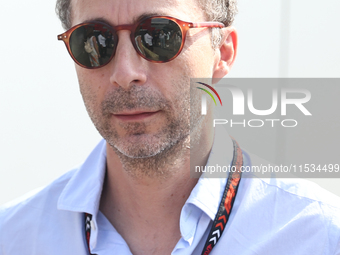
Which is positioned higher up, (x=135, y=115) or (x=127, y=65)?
(x=127, y=65)

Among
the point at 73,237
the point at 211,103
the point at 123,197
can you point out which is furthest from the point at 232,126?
the point at 73,237

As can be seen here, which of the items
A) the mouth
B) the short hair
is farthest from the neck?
the short hair

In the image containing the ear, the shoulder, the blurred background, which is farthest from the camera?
the blurred background

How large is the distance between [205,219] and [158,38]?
762mm

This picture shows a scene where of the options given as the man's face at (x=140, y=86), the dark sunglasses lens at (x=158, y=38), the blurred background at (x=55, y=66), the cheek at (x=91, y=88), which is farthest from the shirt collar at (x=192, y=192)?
the blurred background at (x=55, y=66)

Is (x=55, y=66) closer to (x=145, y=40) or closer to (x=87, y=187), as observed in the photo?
(x=87, y=187)

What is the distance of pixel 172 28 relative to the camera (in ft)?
5.47

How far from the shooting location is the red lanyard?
1.65 metres

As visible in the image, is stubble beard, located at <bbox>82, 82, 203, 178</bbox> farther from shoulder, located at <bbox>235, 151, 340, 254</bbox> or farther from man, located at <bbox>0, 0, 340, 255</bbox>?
shoulder, located at <bbox>235, 151, 340, 254</bbox>

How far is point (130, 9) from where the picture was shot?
1.65m

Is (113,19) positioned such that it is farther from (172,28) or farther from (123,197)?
(123,197)

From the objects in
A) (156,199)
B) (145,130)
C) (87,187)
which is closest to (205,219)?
(156,199)

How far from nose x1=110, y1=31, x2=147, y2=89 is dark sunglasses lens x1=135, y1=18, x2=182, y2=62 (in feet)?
0.12

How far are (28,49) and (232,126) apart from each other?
63.9 inches
